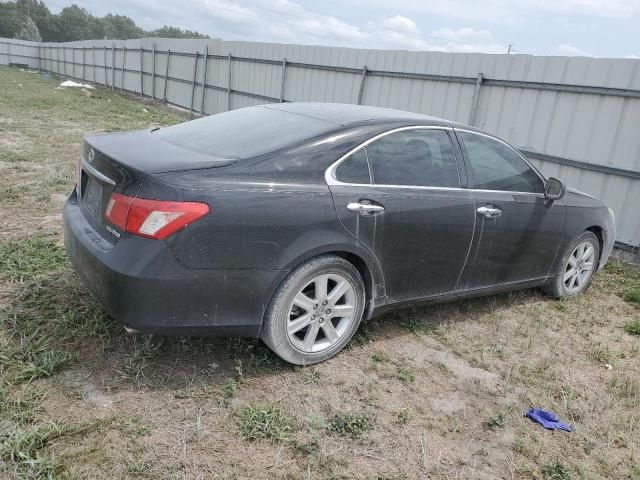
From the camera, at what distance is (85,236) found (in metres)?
2.91

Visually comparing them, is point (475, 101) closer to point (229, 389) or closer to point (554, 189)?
point (554, 189)

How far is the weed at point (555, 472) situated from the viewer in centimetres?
248

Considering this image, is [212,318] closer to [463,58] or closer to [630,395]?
[630,395]

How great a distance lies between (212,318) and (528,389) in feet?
6.42

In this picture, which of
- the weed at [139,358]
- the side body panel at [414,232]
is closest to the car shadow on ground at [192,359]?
the weed at [139,358]

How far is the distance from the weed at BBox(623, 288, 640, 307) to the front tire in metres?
3.23

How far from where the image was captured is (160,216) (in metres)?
2.54

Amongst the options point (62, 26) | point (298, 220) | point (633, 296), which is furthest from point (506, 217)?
point (62, 26)

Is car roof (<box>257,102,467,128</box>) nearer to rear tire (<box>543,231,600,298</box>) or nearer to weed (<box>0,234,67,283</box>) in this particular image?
rear tire (<box>543,231,600,298</box>)

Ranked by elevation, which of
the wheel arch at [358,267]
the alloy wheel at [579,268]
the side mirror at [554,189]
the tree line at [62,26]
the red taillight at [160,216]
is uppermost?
the tree line at [62,26]

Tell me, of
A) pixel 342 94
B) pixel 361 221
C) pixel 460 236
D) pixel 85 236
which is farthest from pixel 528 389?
pixel 342 94

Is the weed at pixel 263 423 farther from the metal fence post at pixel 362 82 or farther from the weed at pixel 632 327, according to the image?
the metal fence post at pixel 362 82

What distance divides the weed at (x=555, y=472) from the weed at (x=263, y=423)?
1238 mm

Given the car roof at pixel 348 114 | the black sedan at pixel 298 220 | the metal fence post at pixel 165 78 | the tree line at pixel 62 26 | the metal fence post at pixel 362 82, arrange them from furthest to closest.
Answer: the tree line at pixel 62 26, the metal fence post at pixel 165 78, the metal fence post at pixel 362 82, the car roof at pixel 348 114, the black sedan at pixel 298 220
